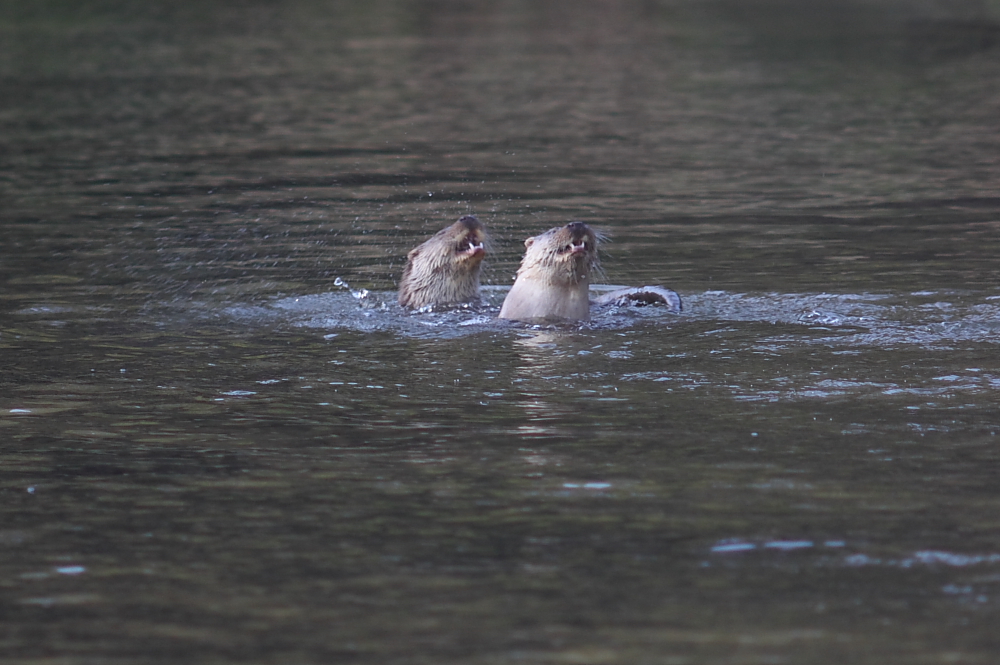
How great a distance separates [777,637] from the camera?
4.43 meters

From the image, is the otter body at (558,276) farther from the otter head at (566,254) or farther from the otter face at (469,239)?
the otter face at (469,239)

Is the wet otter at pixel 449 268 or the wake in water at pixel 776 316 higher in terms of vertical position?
the wet otter at pixel 449 268

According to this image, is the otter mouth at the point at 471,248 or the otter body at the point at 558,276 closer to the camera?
the otter body at the point at 558,276

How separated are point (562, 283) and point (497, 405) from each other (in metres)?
2.45

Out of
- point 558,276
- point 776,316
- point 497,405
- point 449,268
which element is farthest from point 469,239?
point 497,405

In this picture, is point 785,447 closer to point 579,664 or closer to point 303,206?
point 579,664

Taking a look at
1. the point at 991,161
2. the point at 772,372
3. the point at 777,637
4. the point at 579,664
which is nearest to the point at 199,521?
the point at 579,664

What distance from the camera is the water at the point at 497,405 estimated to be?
15.5ft

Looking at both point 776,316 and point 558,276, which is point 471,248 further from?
point 776,316

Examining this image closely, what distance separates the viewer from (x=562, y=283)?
32.1 feet

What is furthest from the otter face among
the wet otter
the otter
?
the otter

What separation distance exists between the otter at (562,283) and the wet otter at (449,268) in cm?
88

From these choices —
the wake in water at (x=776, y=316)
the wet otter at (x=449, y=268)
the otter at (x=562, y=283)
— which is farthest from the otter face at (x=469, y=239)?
the otter at (x=562, y=283)

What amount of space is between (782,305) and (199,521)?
5266mm
